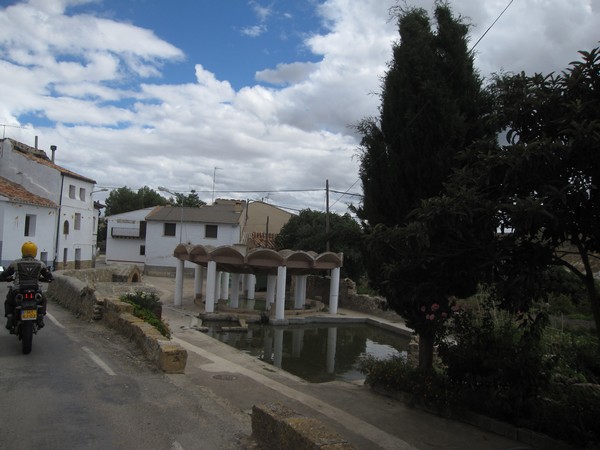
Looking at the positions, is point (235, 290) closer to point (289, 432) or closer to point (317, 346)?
point (317, 346)

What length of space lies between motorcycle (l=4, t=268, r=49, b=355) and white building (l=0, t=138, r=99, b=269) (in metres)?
28.4

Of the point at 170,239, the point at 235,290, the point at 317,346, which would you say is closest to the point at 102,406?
the point at 317,346

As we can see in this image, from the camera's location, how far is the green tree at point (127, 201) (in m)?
76.4

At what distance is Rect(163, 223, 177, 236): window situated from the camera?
160 feet

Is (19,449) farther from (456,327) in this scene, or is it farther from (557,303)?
(557,303)

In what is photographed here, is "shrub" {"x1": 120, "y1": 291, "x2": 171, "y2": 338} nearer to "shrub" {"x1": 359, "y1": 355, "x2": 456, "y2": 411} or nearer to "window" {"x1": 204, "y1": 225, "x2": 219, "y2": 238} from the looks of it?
"shrub" {"x1": 359, "y1": 355, "x2": 456, "y2": 411}

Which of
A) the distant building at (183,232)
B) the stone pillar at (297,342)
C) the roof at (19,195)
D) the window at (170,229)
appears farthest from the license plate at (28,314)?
the window at (170,229)

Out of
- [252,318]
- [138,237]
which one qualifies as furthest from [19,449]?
[138,237]

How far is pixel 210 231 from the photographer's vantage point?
160 ft

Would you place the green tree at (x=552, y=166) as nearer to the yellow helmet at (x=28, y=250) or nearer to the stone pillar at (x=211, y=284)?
the yellow helmet at (x=28, y=250)

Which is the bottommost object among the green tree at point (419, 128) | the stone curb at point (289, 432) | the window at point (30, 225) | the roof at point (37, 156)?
the stone curb at point (289, 432)

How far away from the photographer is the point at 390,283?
6.70 metres

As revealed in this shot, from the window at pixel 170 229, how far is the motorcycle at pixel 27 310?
136ft

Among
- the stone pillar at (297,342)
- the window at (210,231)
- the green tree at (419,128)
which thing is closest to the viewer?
the green tree at (419,128)
